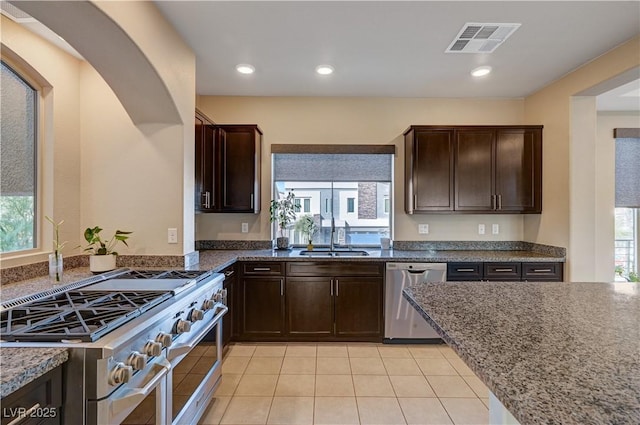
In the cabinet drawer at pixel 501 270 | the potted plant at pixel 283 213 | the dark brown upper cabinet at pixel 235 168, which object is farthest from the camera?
the potted plant at pixel 283 213

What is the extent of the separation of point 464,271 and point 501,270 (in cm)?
37

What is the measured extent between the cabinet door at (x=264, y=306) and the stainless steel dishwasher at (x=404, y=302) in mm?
1109

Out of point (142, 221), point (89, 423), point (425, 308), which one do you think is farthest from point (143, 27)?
point (425, 308)

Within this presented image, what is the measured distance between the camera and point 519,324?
1.15m

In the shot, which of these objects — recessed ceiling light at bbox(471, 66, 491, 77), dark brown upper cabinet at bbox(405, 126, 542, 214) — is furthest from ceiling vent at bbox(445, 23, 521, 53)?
dark brown upper cabinet at bbox(405, 126, 542, 214)

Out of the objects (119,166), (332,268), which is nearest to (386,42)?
(332,268)

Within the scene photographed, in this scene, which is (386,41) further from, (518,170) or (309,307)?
(309,307)

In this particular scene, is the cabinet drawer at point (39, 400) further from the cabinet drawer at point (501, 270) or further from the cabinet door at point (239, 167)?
the cabinet drawer at point (501, 270)

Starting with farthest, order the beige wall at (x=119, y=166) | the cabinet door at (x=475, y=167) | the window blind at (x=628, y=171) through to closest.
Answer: the window blind at (x=628, y=171), the cabinet door at (x=475, y=167), the beige wall at (x=119, y=166)

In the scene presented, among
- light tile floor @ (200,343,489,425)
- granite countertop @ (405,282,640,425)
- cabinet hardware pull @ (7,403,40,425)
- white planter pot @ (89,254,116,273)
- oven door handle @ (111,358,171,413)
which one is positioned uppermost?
white planter pot @ (89,254,116,273)

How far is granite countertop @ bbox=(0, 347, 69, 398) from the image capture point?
3.01 ft

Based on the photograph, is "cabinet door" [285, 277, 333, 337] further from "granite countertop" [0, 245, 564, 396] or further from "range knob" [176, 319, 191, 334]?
"range knob" [176, 319, 191, 334]

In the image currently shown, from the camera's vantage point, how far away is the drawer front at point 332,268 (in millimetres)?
3322

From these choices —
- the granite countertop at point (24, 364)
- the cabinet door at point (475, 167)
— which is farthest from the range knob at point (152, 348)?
the cabinet door at point (475, 167)
